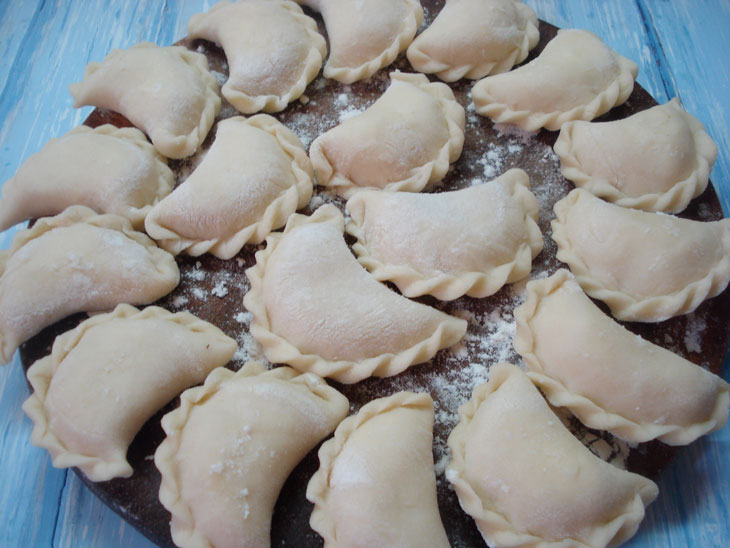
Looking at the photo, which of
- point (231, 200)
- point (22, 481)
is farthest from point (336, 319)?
point (22, 481)

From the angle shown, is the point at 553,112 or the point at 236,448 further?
the point at 553,112

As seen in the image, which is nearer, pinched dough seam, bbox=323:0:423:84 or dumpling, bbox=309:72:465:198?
dumpling, bbox=309:72:465:198

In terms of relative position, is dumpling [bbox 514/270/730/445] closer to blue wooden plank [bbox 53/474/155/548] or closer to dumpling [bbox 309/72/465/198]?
dumpling [bbox 309/72/465/198]

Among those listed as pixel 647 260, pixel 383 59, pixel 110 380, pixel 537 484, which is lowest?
pixel 537 484

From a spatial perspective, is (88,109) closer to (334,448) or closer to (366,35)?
(366,35)

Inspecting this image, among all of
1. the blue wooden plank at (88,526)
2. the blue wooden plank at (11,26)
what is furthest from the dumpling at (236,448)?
the blue wooden plank at (11,26)

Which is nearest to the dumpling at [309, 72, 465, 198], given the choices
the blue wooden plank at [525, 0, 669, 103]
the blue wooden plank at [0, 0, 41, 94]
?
the blue wooden plank at [525, 0, 669, 103]
